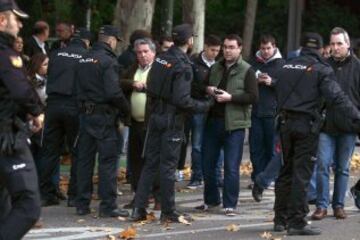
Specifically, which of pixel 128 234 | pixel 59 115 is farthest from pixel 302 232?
pixel 59 115

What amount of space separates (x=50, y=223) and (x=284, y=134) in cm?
267

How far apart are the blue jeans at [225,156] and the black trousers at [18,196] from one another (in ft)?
13.2

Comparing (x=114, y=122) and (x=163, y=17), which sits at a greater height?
(x=163, y=17)

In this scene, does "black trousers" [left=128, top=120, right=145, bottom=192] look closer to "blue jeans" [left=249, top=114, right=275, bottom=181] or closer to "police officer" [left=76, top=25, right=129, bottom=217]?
"police officer" [left=76, top=25, right=129, bottom=217]

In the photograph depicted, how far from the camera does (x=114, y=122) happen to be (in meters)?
11.1

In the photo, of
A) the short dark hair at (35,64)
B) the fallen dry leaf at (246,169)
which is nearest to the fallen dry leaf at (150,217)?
the short dark hair at (35,64)

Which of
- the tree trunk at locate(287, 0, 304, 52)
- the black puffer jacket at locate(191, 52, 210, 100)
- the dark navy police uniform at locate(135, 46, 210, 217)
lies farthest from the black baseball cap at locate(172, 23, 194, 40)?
the tree trunk at locate(287, 0, 304, 52)

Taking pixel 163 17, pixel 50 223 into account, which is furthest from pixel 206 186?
pixel 163 17

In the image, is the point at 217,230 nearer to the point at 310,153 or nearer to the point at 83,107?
the point at 310,153

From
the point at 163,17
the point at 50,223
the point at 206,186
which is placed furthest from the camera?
the point at 163,17

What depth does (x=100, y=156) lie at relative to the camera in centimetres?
1109

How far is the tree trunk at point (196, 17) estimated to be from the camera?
20.0 m

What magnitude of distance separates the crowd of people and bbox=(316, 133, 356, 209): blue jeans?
1 cm

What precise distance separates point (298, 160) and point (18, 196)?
3324 millimetres
